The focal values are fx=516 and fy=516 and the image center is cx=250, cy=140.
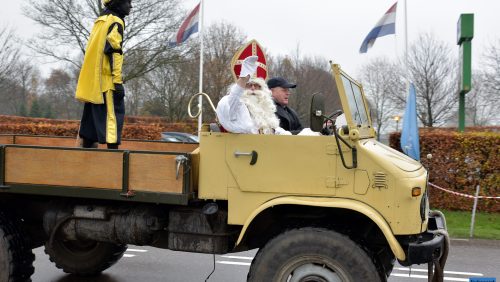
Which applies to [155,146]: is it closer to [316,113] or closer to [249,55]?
[249,55]

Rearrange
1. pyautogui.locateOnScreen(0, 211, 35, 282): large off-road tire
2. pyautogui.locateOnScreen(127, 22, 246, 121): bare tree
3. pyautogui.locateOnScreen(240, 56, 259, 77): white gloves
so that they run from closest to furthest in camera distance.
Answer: pyautogui.locateOnScreen(240, 56, 259, 77): white gloves
pyautogui.locateOnScreen(0, 211, 35, 282): large off-road tire
pyautogui.locateOnScreen(127, 22, 246, 121): bare tree

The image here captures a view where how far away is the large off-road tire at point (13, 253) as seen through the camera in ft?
14.7

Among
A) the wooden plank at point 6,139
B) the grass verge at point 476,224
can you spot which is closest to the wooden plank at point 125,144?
the wooden plank at point 6,139

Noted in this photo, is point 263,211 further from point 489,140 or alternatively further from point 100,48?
point 489,140

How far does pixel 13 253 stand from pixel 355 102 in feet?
10.8

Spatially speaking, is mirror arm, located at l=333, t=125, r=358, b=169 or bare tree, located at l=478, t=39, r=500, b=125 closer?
mirror arm, located at l=333, t=125, r=358, b=169

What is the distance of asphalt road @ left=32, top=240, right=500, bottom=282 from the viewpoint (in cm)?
608

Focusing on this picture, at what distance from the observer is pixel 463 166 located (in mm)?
10672

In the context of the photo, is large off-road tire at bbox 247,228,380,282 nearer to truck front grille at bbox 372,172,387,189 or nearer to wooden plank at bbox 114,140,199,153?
truck front grille at bbox 372,172,387,189

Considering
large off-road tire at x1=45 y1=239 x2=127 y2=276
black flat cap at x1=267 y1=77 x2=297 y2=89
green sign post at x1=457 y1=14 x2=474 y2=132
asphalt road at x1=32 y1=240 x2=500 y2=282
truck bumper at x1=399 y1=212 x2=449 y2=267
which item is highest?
green sign post at x1=457 y1=14 x2=474 y2=132

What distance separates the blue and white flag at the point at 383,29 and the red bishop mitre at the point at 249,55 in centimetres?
1113

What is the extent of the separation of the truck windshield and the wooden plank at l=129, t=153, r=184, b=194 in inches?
58.7

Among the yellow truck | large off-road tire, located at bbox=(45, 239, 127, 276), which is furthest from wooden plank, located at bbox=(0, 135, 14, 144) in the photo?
the yellow truck

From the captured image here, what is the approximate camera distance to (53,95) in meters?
46.5
